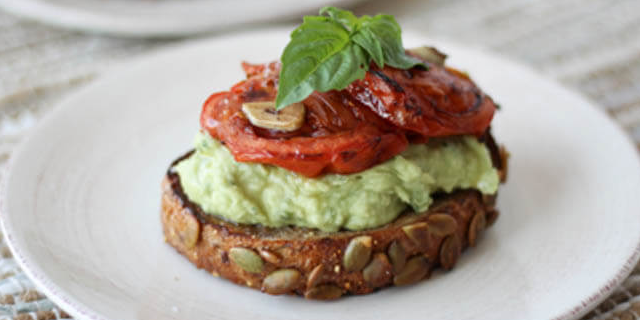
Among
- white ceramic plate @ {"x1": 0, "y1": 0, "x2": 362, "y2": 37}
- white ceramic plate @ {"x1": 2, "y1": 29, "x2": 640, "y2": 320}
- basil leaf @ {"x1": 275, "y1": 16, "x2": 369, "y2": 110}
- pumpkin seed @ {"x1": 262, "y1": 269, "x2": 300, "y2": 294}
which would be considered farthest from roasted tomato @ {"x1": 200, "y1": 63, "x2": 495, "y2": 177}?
white ceramic plate @ {"x1": 0, "y1": 0, "x2": 362, "y2": 37}

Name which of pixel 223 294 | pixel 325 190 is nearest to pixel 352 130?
pixel 325 190

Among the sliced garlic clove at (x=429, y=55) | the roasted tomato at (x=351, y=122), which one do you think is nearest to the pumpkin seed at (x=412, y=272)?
the roasted tomato at (x=351, y=122)

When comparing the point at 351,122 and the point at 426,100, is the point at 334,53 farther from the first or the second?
the point at 426,100

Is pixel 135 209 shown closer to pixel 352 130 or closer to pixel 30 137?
pixel 30 137

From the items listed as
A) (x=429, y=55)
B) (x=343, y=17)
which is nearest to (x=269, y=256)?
(x=343, y=17)

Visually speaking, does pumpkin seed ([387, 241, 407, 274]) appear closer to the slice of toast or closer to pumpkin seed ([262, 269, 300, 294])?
the slice of toast

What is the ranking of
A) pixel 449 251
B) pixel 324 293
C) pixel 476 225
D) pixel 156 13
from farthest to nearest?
pixel 156 13
pixel 476 225
pixel 449 251
pixel 324 293
